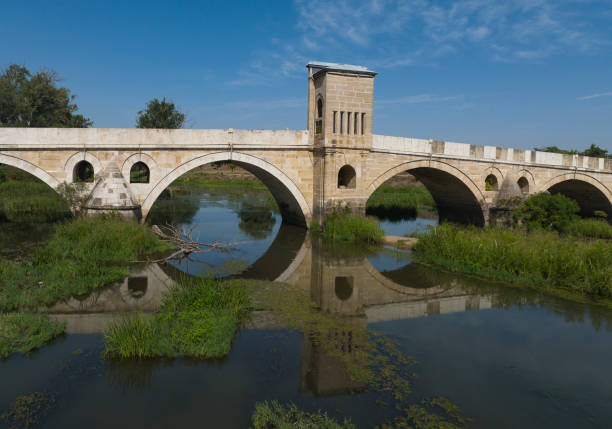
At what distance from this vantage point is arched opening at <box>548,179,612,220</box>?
65.9 feet

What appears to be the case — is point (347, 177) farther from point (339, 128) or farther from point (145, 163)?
point (145, 163)

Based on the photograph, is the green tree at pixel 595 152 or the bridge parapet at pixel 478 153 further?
the green tree at pixel 595 152

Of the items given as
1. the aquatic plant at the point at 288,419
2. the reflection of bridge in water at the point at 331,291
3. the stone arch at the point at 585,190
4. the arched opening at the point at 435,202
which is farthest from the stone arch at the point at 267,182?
the stone arch at the point at 585,190

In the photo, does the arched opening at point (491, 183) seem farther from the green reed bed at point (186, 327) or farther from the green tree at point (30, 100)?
the green tree at point (30, 100)

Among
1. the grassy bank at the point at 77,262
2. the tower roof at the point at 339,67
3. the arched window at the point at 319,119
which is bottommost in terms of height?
the grassy bank at the point at 77,262

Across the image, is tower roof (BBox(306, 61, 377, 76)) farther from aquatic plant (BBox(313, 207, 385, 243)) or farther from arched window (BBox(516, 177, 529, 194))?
arched window (BBox(516, 177, 529, 194))

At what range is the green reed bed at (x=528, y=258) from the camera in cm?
793

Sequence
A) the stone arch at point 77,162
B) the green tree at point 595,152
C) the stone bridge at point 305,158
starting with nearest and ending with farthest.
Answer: the stone bridge at point 305,158 < the stone arch at point 77,162 < the green tree at point 595,152

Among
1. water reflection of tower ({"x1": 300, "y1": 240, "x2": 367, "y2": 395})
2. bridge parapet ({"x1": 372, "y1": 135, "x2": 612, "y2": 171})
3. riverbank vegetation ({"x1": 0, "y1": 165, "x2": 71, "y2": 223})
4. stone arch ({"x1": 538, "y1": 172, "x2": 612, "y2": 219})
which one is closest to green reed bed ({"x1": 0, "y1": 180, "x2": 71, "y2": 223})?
riverbank vegetation ({"x1": 0, "y1": 165, "x2": 71, "y2": 223})

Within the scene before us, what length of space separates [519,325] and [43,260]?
9071 millimetres

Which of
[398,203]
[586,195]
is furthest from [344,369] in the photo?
[586,195]

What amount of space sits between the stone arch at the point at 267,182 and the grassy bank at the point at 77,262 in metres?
2.22

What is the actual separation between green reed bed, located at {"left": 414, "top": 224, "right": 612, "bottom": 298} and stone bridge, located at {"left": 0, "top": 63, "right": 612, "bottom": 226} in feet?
14.8

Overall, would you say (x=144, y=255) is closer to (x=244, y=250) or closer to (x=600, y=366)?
(x=244, y=250)
